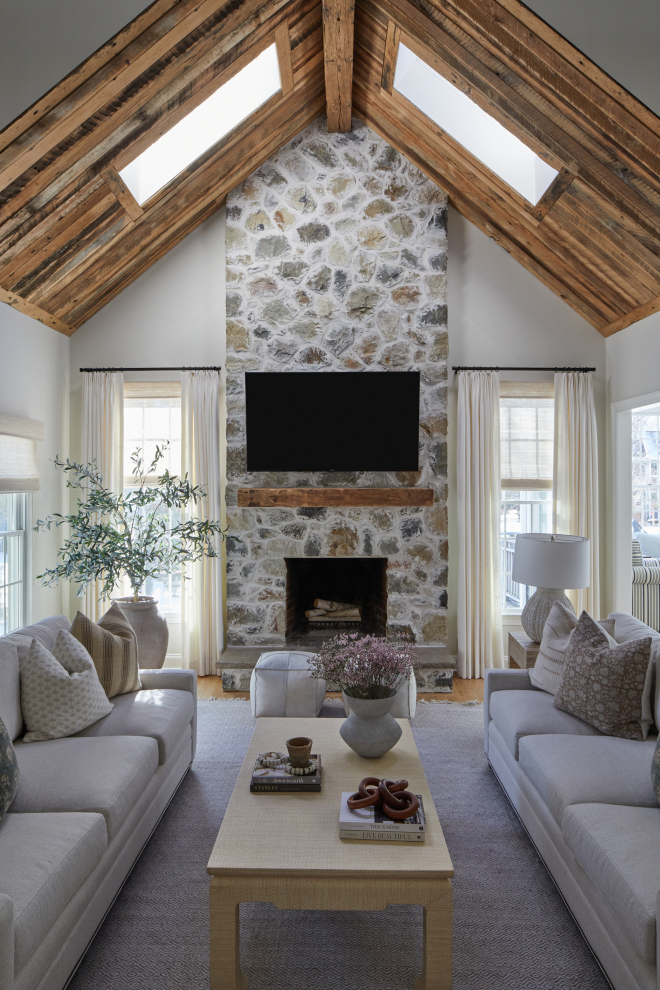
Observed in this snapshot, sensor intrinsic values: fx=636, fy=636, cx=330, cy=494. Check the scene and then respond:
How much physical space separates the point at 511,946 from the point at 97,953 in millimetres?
1378

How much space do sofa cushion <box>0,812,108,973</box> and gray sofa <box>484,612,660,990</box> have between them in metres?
1.57

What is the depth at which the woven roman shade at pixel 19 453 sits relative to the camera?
4.17 meters

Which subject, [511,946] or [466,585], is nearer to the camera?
[511,946]

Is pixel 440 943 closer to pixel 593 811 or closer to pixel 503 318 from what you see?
pixel 593 811

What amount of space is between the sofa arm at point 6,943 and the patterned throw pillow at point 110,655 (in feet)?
5.37

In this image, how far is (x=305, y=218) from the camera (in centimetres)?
505

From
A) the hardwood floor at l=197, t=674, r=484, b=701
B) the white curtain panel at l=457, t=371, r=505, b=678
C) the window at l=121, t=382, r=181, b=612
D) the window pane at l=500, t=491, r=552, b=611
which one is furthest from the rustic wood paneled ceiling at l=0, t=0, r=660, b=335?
the hardwood floor at l=197, t=674, r=484, b=701

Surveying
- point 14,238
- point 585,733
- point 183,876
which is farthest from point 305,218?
point 183,876

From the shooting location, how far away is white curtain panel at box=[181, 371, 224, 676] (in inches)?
203

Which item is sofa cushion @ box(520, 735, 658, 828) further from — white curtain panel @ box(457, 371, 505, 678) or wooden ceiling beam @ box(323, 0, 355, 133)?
wooden ceiling beam @ box(323, 0, 355, 133)

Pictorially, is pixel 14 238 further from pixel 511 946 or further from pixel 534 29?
pixel 511 946

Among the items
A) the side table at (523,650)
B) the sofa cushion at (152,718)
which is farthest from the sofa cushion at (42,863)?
the side table at (523,650)

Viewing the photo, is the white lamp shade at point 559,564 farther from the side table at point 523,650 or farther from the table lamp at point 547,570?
the side table at point 523,650

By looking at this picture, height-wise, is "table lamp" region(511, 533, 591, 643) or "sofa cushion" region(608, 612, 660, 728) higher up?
"table lamp" region(511, 533, 591, 643)
